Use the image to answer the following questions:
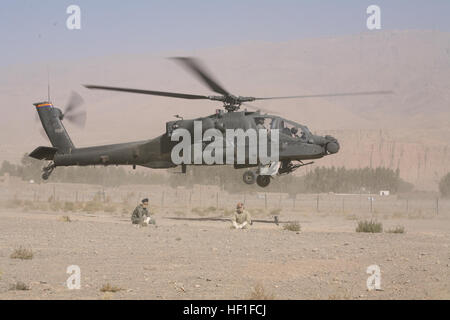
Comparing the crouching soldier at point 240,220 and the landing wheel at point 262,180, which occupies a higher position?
the landing wheel at point 262,180

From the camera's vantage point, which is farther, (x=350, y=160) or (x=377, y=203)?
(x=350, y=160)

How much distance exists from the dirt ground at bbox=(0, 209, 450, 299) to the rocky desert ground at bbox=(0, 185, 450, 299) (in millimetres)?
20

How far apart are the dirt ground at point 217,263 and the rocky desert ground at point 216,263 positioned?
0.07ft

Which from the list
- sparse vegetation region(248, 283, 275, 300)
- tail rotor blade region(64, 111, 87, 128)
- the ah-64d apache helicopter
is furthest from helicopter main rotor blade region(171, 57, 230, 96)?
tail rotor blade region(64, 111, 87, 128)

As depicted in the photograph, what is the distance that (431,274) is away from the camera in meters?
13.3

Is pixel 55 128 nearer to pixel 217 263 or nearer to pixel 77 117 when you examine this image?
pixel 77 117

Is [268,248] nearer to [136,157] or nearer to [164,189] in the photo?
[136,157]

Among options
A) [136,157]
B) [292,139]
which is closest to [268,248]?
[292,139]

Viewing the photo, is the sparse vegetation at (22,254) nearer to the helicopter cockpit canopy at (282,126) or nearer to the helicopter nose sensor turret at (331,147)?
the helicopter cockpit canopy at (282,126)

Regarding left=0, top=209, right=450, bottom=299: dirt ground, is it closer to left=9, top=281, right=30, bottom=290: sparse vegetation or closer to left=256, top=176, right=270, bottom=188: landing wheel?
left=9, top=281, right=30, bottom=290: sparse vegetation

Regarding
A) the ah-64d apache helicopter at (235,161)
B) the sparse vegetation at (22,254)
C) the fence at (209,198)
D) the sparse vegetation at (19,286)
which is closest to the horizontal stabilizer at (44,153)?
the ah-64d apache helicopter at (235,161)

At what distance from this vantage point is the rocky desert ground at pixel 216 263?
1158 centimetres

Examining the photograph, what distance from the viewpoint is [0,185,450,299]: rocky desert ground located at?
11576 mm

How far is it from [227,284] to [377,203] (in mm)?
41470
